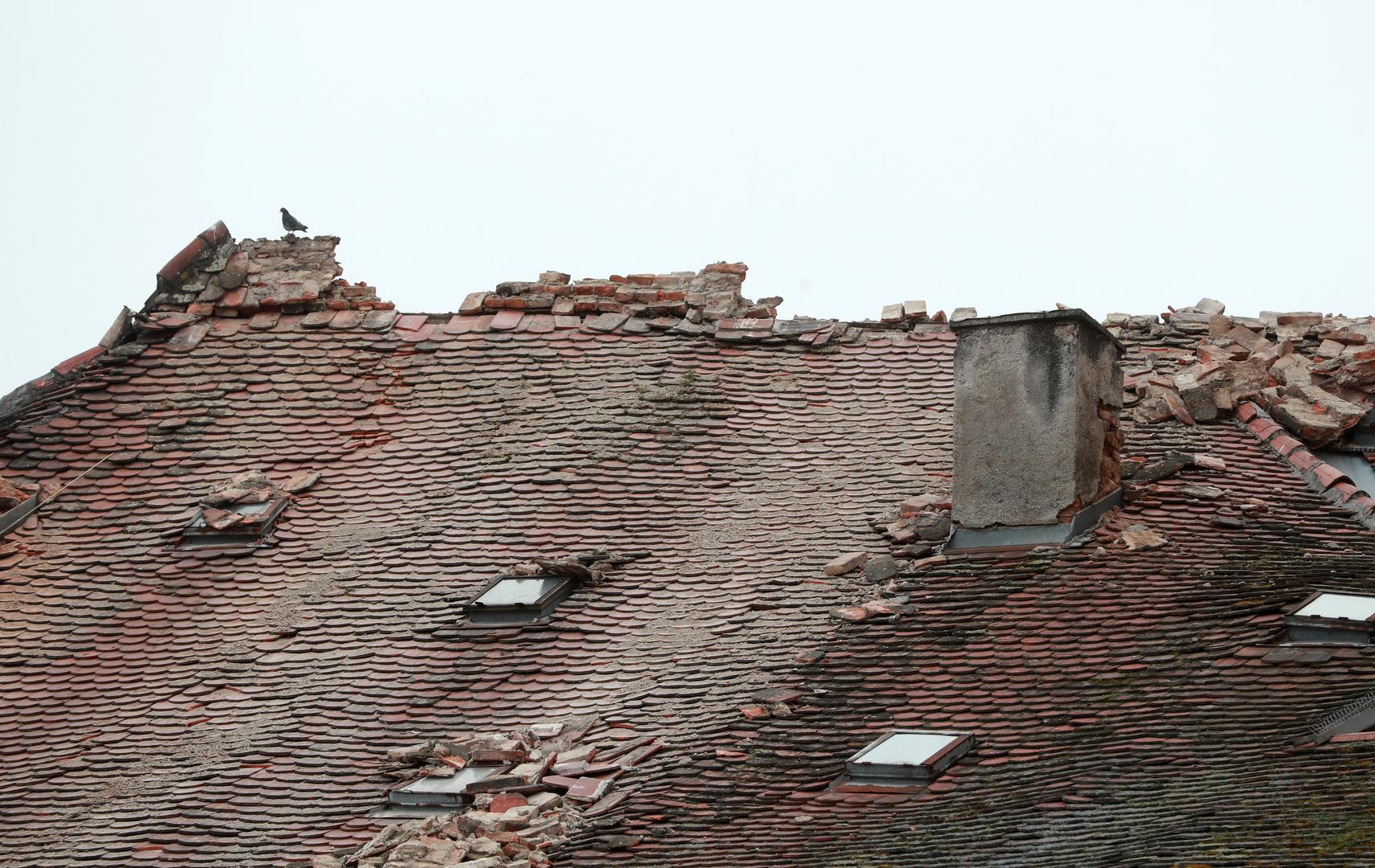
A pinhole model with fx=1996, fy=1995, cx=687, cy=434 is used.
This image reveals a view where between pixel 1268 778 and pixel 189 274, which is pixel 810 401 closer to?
pixel 189 274

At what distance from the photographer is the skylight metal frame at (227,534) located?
1625 centimetres

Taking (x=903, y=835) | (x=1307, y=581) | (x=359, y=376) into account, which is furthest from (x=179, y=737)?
(x=1307, y=581)

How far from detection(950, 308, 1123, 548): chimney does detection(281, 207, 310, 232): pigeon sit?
7651mm

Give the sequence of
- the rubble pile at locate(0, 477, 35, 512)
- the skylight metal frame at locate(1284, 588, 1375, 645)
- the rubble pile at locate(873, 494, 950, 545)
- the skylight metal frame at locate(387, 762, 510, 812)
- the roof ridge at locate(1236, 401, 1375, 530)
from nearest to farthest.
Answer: the skylight metal frame at locate(1284, 588, 1375, 645) → the skylight metal frame at locate(387, 762, 510, 812) → the roof ridge at locate(1236, 401, 1375, 530) → the rubble pile at locate(873, 494, 950, 545) → the rubble pile at locate(0, 477, 35, 512)

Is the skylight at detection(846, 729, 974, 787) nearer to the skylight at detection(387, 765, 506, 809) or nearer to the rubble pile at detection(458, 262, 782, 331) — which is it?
the skylight at detection(387, 765, 506, 809)

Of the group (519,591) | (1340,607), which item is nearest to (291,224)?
(519,591)

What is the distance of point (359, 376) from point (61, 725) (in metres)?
4.66

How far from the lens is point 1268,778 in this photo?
9852 mm

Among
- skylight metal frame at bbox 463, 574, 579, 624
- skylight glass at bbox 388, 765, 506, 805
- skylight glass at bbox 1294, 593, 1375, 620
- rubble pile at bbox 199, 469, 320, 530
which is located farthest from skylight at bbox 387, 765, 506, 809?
skylight glass at bbox 1294, 593, 1375, 620

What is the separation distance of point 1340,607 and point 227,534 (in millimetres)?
8861

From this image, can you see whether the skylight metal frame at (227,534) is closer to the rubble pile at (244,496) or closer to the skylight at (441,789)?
the rubble pile at (244,496)

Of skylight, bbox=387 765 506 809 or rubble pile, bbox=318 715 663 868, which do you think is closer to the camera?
rubble pile, bbox=318 715 663 868

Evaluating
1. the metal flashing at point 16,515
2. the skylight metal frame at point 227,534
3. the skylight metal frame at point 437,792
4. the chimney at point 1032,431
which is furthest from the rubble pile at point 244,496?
the chimney at point 1032,431

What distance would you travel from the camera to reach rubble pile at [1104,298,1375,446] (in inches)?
616
